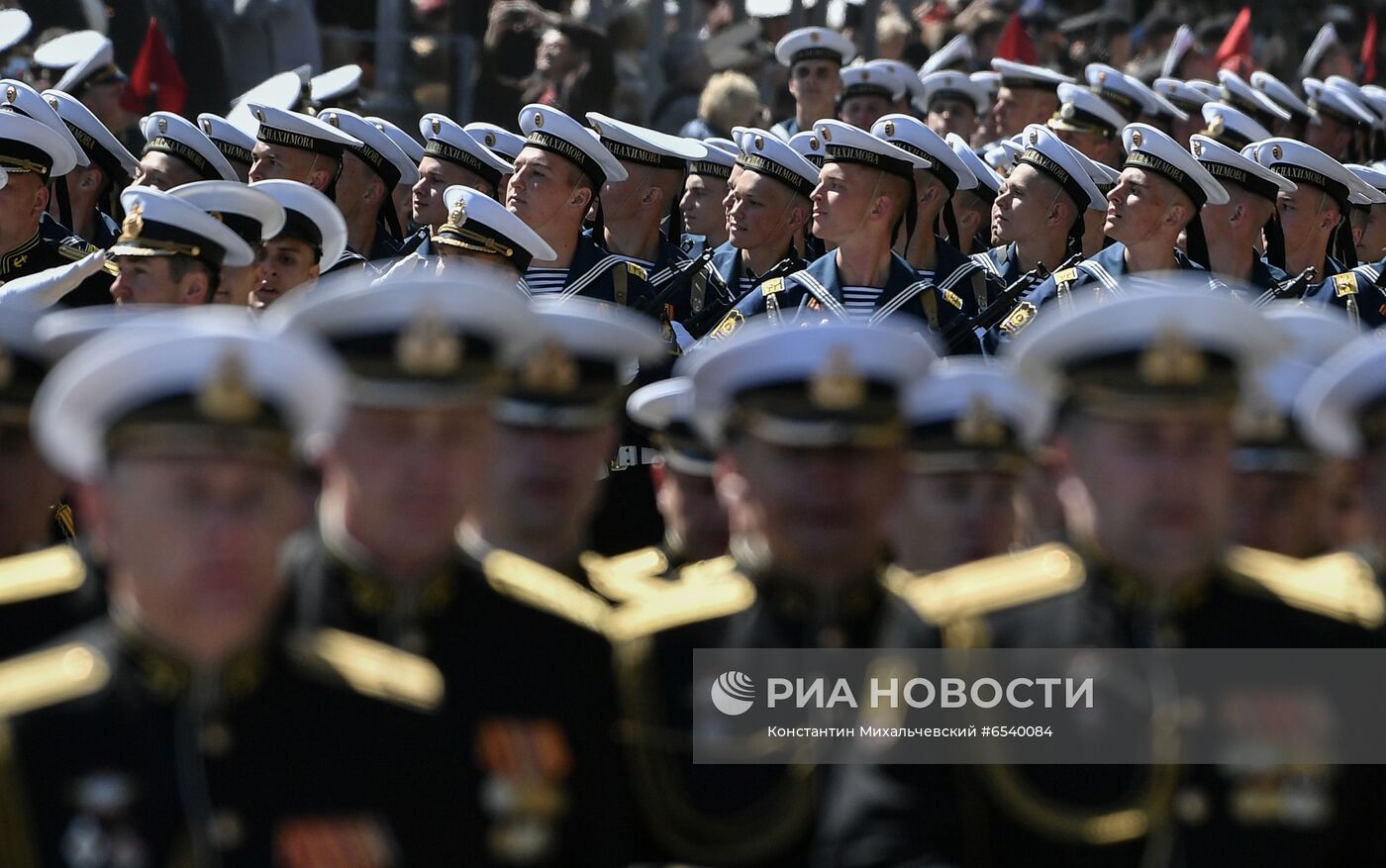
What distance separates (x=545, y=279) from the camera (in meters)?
9.69

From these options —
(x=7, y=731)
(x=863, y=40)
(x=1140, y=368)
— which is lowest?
(x=863, y=40)

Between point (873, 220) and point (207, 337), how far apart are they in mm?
6281

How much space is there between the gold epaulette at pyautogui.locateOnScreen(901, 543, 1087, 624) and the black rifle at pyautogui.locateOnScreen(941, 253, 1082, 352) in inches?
205

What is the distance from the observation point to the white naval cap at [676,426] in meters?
5.68

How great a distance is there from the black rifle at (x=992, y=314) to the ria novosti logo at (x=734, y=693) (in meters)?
5.07

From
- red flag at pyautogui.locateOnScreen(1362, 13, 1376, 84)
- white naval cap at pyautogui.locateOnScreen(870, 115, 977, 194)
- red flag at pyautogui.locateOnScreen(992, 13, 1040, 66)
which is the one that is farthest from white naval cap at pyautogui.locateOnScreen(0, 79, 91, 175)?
red flag at pyautogui.locateOnScreen(1362, 13, 1376, 84)

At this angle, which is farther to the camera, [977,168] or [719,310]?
[977,168]

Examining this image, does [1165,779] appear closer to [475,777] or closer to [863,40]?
[475,777]

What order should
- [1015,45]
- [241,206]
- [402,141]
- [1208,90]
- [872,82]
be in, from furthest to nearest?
1. [1015,45]
2. [1208,90]
3. [872,82]
4. [402,141]
5. [241,206]

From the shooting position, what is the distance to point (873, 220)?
31.8ft

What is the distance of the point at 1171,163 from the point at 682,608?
235 inches

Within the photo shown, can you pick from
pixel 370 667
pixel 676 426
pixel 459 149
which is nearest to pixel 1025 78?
pixel 459 149

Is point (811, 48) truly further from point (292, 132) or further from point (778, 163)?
point (292, 132)

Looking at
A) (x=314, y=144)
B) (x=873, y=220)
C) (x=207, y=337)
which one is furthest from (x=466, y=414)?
(x=314, y=144)
